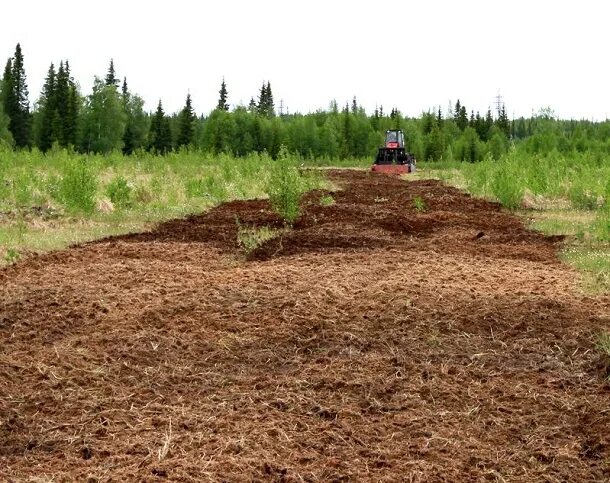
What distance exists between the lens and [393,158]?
36.5 m

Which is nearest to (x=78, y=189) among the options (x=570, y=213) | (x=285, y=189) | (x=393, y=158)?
(x=285, y=189)

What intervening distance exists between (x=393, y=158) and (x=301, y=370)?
32.4m

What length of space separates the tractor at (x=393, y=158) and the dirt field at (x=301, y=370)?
2706 centimetres

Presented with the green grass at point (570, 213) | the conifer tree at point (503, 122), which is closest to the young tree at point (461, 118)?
the conifer tree at point (503, 122)

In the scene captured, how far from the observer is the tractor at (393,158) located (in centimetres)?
3519

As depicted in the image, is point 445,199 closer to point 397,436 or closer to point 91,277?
point 91,277

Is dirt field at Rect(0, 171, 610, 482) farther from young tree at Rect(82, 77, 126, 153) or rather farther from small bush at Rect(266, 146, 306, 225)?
young tree at Rect(82, 77, 126, 153)

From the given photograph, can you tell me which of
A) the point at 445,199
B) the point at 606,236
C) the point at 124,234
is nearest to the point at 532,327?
the point at 606,236

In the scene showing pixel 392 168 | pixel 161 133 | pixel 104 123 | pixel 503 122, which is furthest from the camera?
pixel 503 122

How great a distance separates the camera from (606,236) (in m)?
10.0

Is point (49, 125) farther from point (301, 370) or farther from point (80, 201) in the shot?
point (301, 370)

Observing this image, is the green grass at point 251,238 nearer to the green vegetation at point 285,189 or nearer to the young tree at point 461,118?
the green vegetation at point 285,189

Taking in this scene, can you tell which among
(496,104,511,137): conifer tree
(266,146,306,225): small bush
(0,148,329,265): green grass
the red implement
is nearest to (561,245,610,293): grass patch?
(266,146,306,225): small bush

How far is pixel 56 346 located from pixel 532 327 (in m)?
3.45
